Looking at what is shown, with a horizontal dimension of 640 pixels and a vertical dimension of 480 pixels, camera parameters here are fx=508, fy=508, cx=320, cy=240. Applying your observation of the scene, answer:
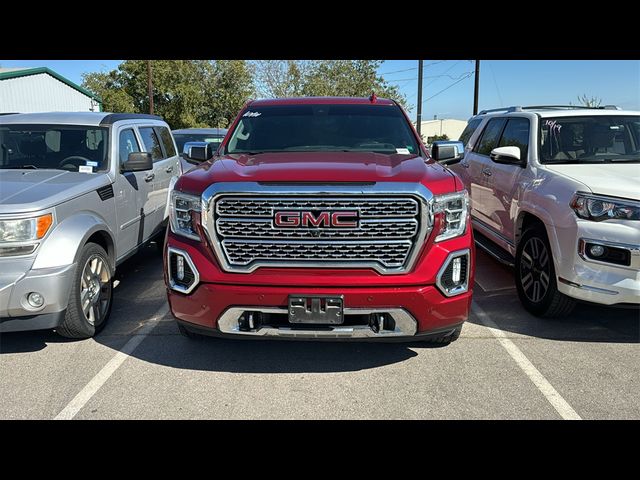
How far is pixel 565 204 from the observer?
4293 mm

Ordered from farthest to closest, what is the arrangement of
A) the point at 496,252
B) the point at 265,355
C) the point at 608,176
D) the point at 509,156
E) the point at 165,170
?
1. the point at 165,170
2. the point at 496,252
3. the point at 509,156
4. the point at 608,176
5. the point at 265,355

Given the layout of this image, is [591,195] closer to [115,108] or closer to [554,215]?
[554,215]

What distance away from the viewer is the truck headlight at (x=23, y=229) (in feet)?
11.9

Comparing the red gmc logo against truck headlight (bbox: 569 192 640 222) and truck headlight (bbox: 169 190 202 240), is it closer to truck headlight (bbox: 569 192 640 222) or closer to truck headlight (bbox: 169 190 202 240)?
truck headlight (bbox: 169 190 202 240)

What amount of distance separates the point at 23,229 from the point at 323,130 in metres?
2.54

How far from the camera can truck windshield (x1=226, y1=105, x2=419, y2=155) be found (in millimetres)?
4445

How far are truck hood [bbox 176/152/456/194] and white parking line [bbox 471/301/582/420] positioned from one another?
1515 mm

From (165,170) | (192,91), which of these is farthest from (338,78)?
(165,170)

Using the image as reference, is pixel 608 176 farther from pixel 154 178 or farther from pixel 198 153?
pixel 154 178

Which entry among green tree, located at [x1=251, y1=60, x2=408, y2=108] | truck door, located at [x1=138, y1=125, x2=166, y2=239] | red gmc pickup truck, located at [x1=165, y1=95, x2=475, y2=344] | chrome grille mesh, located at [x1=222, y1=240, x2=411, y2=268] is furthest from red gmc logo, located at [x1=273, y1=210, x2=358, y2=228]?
green tree, located at [x1=251, y1=60, x2=408, y2=108]

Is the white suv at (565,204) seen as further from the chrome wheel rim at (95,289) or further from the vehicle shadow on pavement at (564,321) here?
the chrome wheel rim at (95,289)

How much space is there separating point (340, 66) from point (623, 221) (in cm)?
2825

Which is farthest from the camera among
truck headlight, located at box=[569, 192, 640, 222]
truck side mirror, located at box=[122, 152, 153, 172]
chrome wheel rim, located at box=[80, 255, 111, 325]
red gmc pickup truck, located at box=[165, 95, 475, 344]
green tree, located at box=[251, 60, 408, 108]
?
green tree, located at box=[251, 60, 408, 108]

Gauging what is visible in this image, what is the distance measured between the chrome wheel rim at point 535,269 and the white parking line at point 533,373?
484 millimetres
